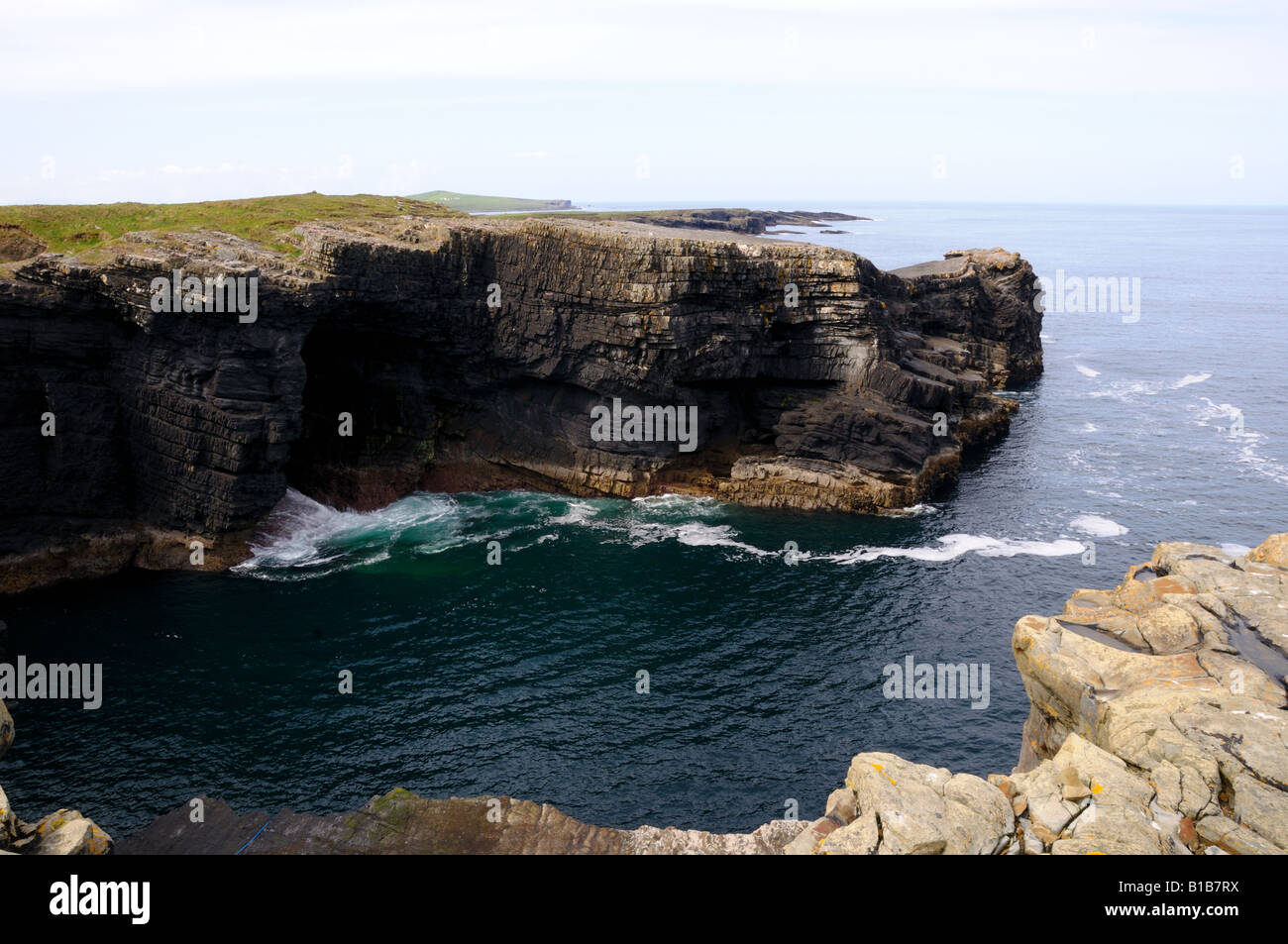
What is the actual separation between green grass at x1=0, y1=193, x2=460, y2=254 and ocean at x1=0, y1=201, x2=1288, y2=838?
2139 centimetres

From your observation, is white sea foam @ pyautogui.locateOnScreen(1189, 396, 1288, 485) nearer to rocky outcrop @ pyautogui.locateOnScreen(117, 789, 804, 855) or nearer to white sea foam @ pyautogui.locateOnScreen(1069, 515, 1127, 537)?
white sea foam @ pyautogui.locateOnScreen(1069, 515, 1127, 537)

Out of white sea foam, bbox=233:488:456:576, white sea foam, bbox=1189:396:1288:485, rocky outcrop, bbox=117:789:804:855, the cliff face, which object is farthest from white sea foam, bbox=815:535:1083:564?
rocky outcrop, bbox=117:789:804:855

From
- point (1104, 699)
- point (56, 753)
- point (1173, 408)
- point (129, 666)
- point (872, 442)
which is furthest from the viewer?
point (1173, 408)

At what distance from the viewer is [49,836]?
72.4 ft

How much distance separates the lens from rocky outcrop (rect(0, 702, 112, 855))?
21266 millimetres

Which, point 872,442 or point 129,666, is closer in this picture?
point 129,666

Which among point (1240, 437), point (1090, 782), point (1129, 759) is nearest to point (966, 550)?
point (1129, 759)

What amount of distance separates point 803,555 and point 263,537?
1509 inches

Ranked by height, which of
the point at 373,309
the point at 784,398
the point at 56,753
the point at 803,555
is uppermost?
the point at 373,309

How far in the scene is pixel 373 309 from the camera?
6819cm

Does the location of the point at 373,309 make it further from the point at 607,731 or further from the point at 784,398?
the point at 607,731

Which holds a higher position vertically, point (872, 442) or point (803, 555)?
point (872, 442)
